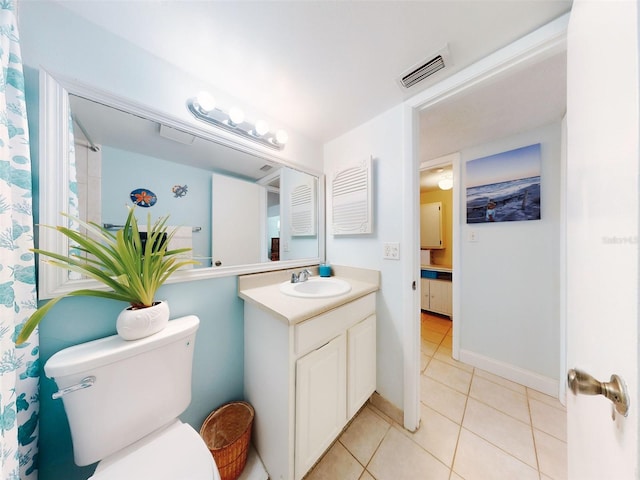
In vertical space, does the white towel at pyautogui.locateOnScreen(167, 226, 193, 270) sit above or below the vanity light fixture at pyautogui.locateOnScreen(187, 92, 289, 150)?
below

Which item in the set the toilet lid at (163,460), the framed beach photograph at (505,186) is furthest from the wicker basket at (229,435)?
the framed beach photograph at (505,186)

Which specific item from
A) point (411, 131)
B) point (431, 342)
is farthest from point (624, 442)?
point (431, 342)

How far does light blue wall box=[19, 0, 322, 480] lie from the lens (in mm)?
724

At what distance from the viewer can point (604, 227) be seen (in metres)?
0.41

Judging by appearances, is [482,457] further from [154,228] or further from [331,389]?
[154,228]

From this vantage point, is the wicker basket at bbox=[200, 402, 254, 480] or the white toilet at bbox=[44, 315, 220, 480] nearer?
the white toilet at bbox=[44, 315, 220, 480]

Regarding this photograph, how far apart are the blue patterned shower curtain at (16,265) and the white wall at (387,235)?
4.79ft

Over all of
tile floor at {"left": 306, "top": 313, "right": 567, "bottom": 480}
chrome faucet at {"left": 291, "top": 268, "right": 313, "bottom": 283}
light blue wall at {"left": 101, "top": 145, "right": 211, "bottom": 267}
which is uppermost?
light blue wall at {"left": 101, "top": 145, "right": 211, "bottom": 267}

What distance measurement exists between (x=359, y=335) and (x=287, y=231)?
2.84 ft

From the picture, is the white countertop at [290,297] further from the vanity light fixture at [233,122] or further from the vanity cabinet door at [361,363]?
Result: the vanity light fixture at [233,122]

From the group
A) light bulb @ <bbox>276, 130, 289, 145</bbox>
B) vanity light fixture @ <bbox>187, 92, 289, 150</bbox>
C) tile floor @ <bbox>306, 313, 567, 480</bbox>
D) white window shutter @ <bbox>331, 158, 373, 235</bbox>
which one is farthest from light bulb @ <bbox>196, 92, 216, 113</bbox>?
tile floor @ <bbox>306, 313, 567, 480</bbox>

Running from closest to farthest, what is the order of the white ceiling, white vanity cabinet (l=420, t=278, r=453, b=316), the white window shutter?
1. the white ceiling
2. the white window shutter
3. white vanity cabinet (l=420, t=278, r=453, b=316)

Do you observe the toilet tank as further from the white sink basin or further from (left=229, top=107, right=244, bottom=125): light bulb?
(left=229, top=107, right=244, bottom=125): light bulb

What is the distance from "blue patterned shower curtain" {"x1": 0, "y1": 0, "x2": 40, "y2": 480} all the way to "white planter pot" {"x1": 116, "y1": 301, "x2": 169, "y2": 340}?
225 millimetres
